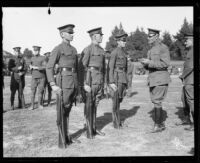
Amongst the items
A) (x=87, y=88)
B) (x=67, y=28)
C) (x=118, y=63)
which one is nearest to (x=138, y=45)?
(x=118, y=63)

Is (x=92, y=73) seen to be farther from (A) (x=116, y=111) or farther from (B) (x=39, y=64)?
(B) (x=39, y=64)

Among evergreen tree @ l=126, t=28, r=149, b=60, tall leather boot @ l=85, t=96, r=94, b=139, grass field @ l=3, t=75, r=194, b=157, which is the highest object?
evergreen tree @ l=126, t=28, r=149, b=60

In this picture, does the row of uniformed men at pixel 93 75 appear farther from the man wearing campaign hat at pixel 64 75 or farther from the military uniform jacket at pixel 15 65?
the military uniform jacket at pixel 15 65

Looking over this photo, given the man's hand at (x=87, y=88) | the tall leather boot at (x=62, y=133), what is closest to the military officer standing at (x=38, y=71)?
the man's hand at (x=87, y=88)

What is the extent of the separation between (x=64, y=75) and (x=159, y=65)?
2.69 meters

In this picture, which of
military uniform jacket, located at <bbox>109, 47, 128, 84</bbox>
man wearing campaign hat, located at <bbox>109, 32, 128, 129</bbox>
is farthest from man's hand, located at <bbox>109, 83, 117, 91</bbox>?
military uniform jacket, located at <bbox>109, 47, 128, 84</bbox>

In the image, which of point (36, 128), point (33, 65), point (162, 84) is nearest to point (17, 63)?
point (33, 65)

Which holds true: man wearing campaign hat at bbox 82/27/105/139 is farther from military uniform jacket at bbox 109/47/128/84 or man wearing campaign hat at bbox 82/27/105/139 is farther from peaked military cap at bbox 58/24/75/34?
peaked military cap at bbox 58/24/75/34

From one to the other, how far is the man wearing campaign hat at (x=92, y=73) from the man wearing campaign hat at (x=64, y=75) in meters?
0.71

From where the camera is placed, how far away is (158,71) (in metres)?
7.76

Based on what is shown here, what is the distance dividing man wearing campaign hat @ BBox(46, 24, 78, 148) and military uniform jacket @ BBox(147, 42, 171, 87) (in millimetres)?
2335

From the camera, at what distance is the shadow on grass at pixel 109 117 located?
8.71 metres

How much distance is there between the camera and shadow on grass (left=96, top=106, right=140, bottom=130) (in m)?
8.71
